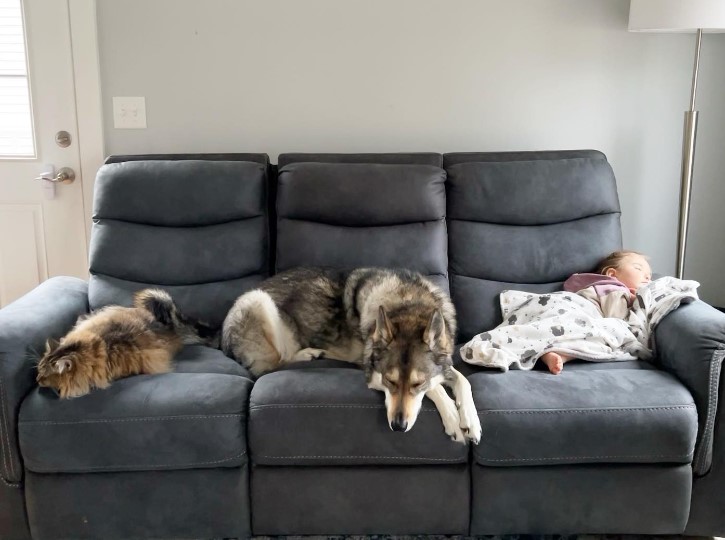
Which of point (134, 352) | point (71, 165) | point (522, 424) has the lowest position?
point (522, 424)

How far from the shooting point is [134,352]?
7.29 feet

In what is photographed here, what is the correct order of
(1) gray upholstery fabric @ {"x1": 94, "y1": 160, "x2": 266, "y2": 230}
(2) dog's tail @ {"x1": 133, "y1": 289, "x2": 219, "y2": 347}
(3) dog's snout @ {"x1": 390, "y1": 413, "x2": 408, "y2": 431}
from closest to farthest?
(3) dog's snout @ {"x1": 390, "y1": 413, "x2": 408, "y2": 431} → (2) dog's tail @ {"x1": 133, "y1": 289, "x2": 219, "y2": 347} → (1) gray upholstery fabric @ {"x1": 94, "y1": 160, "x2": 266, "y2": 230}

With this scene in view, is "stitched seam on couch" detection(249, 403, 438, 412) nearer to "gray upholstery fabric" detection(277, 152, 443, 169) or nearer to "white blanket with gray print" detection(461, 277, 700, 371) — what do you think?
"white blanket with gray print" detection(461, 277, 700, 371)

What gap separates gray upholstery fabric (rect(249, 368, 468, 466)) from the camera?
2.04m

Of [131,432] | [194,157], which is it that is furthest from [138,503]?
[194,157]

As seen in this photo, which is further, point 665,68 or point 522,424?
point 665,68

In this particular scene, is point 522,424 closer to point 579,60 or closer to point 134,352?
point 134,352

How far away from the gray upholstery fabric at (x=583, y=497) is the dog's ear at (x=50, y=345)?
1.34 meters

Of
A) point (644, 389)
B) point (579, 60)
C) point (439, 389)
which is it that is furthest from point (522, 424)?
point (579, 60)

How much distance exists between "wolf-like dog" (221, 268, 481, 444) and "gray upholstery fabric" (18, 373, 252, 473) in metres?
0.35

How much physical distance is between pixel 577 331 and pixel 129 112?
2.16m

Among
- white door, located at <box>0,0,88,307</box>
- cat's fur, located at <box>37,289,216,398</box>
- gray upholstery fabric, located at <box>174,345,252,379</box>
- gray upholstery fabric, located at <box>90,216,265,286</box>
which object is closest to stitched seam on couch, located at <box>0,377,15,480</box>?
cat's fur, located at <box>37,289,216,398</box>

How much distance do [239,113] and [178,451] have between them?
168 cm

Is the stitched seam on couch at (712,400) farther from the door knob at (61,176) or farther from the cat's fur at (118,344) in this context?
the door knob at (61,176)
